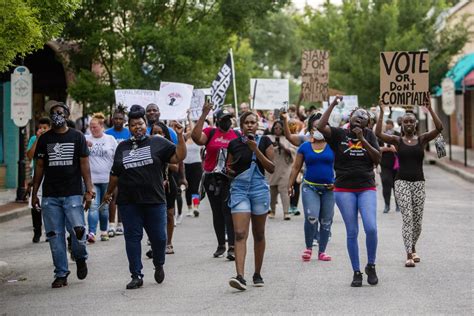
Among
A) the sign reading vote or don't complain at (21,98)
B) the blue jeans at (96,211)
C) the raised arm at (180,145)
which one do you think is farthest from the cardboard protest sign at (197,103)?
the raised arm at (180,145)

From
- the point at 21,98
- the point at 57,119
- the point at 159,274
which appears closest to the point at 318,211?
the point at 159,274

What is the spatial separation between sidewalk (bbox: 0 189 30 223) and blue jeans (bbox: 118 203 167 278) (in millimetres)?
8385

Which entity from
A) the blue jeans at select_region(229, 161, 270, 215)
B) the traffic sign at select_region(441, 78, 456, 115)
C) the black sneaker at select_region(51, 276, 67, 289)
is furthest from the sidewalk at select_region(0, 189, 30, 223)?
the traffic sign at select_region(441, 78, 456, 115)

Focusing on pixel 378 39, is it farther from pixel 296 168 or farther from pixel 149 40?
pixel 296 168

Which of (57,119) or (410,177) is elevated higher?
(57,119)

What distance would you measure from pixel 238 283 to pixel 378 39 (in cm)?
3076

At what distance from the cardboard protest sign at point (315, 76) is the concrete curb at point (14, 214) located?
26.1ft

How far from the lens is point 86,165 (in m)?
11.2

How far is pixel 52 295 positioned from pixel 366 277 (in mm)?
3339

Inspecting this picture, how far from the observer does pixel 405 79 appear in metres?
14.0

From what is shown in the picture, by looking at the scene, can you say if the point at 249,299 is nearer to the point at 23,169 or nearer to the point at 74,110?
the point at 23,169

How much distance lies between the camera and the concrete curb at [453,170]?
2799 centimetres

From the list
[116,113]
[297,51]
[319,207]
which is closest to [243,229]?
[319,207]

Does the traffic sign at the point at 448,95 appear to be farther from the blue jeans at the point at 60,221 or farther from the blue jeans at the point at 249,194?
the blue jeans at the point at 60,221
